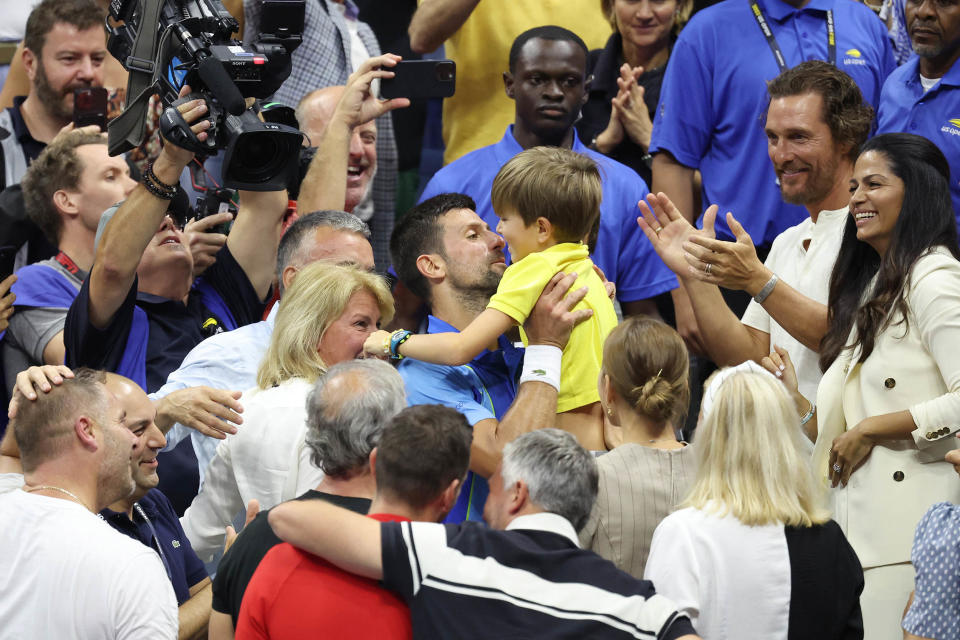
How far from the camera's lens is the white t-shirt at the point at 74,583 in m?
3.12

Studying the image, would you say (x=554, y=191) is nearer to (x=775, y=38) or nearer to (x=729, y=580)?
(x=729, y=580)

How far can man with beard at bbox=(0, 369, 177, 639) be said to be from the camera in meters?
3.12

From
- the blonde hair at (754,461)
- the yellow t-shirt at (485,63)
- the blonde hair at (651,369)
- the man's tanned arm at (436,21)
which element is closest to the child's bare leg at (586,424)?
the blonde hair at (651,369)

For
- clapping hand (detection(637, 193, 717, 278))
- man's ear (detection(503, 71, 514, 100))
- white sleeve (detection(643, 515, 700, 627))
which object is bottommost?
white sleeve (detection(643, 515, 700, 627))

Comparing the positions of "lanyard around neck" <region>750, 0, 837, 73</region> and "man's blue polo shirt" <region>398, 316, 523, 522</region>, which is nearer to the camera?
"man's blue polo shirt" <region>398, 316, 523, 522</region>

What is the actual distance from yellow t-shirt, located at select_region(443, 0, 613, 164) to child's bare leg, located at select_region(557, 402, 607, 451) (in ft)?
7.41

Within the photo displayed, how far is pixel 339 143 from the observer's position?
17.1 ft

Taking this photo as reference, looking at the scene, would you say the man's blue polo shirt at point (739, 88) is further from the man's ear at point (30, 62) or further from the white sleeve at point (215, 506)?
the man's ear at point (30, 62)

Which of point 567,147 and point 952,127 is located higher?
point 952,127

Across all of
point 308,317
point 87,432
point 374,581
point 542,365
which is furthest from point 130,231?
point 374,581

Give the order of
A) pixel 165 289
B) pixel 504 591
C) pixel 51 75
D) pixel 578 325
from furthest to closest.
→ pixel 51 75
pixel 165 289
pixel 578 325
pixel 504 591

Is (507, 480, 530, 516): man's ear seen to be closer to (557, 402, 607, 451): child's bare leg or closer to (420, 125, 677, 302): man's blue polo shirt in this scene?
(557, 402, 607, 451): child's bare leg

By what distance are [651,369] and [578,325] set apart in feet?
2.18

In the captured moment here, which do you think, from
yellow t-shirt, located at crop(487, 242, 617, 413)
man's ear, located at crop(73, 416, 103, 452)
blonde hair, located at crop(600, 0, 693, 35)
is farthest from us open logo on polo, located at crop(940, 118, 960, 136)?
man's ear, located at crop(73, 416, 103, 452)
